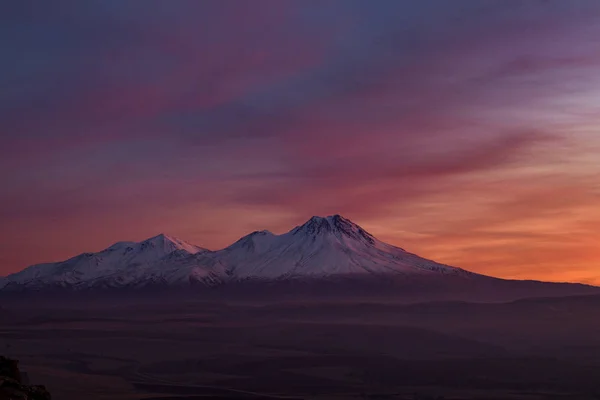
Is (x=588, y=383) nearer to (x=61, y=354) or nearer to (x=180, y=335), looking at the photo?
(x=61, y=354)

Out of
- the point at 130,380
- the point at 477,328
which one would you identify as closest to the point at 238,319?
the point at 477,328

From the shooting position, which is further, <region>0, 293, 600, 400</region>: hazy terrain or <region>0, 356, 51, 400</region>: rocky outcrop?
<region>0, 293, 600, 400</region>: hazy terrain

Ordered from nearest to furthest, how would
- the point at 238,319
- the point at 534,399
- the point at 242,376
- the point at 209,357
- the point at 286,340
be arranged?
the point at 534,399
the point at 242,376
the point at 209,357
the point at 286,340
the point at 238,319

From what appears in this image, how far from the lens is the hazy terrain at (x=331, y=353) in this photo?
8369 centimetres

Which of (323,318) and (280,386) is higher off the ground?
(323,318)

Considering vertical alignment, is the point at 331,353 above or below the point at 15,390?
above

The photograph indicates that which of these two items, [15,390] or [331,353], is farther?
[331,353]

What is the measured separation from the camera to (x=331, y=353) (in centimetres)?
11688

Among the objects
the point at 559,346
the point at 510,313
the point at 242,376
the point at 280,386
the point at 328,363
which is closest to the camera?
the point at 280,386

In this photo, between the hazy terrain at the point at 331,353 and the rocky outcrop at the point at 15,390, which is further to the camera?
the hazy terrain at the point at 331,353

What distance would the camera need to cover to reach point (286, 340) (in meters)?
138

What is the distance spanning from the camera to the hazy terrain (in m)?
83.7

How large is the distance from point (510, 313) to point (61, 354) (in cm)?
9494

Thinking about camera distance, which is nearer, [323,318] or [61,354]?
[61,354]
